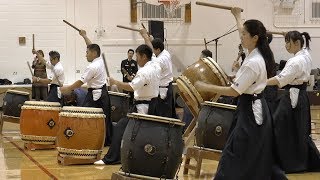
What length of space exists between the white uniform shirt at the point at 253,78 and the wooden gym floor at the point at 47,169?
2038 millimetres

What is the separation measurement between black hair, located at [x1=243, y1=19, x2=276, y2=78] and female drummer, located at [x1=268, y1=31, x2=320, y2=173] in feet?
7.05

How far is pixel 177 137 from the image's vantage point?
Answer: 5.48 meters

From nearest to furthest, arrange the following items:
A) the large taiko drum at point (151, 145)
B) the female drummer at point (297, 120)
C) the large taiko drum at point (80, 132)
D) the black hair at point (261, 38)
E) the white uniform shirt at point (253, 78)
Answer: the white uniform shirt at point (253, 78)
the black hair at point (261, 38)
the large taiko drum at point (151, 145)
the female drummer at point (297, 120)
the large taiko drum at point (80, 132)

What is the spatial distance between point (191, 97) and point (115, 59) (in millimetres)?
9940

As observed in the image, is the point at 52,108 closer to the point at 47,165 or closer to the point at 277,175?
the point at 47,165

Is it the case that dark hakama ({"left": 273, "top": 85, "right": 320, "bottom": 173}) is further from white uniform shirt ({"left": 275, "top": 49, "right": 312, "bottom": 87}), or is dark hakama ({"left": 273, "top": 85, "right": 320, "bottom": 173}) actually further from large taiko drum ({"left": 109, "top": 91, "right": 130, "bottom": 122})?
large taiko drum ({"left": 109, "top": 91, "right": 130, "bottom": 122})

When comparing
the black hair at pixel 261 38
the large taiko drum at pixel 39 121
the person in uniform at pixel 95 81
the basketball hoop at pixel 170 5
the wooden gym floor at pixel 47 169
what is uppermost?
the basketball hoop at pixel 170 5

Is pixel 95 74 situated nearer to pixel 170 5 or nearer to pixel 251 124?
pixel 251 124

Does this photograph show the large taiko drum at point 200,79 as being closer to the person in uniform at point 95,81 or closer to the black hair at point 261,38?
the person in uniform at point 95,81

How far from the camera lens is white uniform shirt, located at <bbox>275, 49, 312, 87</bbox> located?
6.70 m

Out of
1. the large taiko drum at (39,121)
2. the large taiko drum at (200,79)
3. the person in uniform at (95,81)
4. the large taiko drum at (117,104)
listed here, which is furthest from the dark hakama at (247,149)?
the large taiko drum at (117,104)

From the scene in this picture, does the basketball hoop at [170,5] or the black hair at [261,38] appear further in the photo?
the basketball hoop at [170,5]

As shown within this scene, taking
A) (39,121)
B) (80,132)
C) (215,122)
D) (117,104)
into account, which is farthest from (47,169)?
(117,104)

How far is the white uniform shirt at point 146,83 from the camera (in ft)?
21.1
